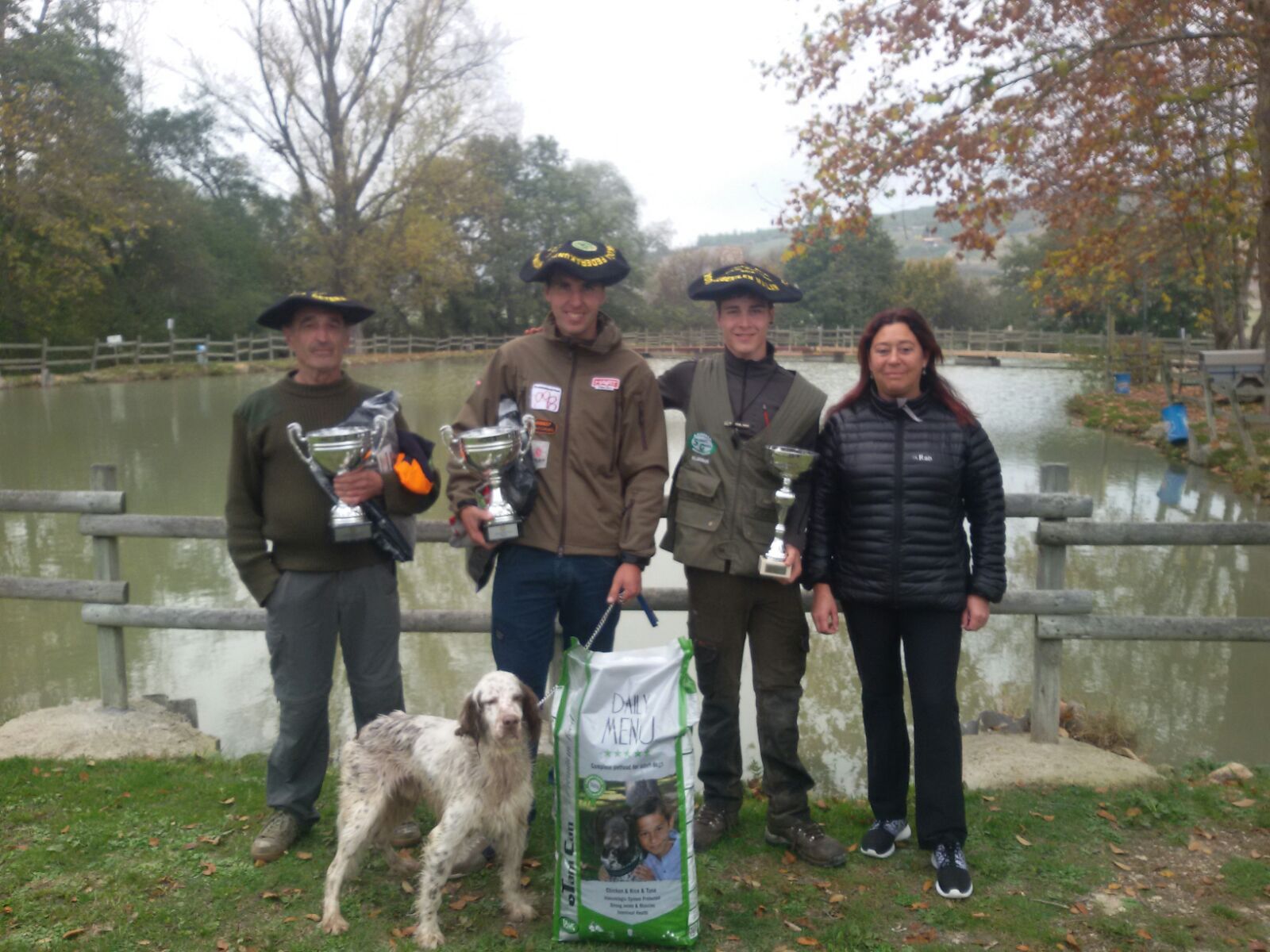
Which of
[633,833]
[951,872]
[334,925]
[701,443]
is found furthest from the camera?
[701,443]

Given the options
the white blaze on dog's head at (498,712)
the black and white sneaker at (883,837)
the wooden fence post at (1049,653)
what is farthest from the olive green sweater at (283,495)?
the wooden fence post at (1049,653)

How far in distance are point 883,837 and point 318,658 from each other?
221cm

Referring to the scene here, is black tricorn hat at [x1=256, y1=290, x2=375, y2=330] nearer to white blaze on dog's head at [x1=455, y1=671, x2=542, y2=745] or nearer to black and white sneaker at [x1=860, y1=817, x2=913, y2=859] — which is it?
white blaze on dog's head at [x1=455, y1=671, x2=542, y2=745]

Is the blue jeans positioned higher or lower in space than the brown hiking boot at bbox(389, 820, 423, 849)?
higher

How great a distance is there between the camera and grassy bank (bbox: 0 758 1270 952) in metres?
3.28

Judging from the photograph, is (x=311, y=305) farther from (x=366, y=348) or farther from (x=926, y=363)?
(x=366, y=348)

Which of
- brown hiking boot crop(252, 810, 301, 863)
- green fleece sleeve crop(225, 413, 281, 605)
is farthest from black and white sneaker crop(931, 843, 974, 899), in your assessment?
green fleece sleeve crop(225, 413, 281, 605)

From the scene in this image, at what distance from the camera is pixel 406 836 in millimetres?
3930

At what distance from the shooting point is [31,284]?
87.2ft

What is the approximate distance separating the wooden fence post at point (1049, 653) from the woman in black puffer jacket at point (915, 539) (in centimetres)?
129

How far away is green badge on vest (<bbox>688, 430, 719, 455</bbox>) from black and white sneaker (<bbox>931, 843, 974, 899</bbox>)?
64.7 inches

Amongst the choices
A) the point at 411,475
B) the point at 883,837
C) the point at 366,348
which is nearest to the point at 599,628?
the point at 411,475

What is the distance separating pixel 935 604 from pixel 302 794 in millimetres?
2437

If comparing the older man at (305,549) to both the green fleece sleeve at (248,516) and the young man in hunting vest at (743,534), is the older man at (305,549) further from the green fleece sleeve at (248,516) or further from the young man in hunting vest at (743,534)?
the young man in hunting vest at (743,534)
